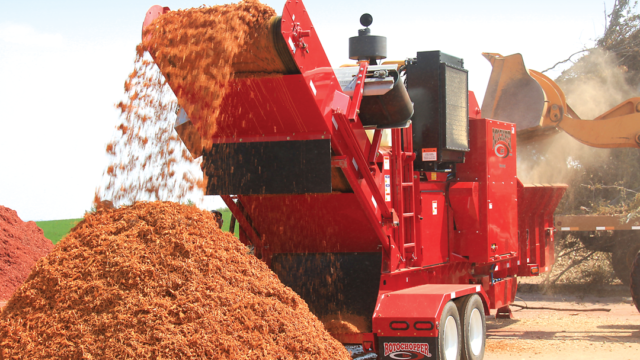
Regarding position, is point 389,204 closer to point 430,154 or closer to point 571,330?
point 430,154

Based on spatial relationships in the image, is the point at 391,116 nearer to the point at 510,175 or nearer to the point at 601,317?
the point at 510,175

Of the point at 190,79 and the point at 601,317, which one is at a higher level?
the point at 190,79

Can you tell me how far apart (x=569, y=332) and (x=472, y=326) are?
2468 mm

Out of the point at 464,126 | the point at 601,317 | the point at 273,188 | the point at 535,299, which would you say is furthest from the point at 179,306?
the point at 535,299

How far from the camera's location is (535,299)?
10.7m

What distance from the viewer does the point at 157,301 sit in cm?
395

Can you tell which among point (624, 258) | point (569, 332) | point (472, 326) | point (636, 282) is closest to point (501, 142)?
point (472, 326)

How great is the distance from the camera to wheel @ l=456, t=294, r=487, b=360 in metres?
5.68

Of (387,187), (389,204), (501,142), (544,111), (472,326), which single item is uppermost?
(544,111)

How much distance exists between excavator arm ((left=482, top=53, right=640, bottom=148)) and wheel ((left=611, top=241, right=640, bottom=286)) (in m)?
1.82

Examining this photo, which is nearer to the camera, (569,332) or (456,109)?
(456,109)

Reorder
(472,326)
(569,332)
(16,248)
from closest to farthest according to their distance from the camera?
(472,326) < (569,332) < (16,248)

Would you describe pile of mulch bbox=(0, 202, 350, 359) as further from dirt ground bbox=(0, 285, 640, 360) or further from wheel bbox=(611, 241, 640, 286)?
wheel bbox=(611, 241, 640, 286)

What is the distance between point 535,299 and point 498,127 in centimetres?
473
